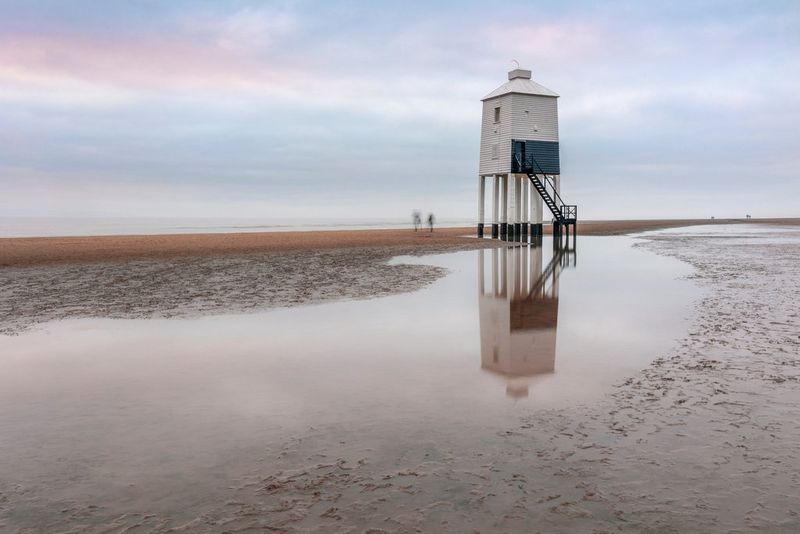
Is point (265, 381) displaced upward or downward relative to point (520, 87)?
downward

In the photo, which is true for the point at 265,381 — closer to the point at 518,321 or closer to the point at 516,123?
the point at 518,321

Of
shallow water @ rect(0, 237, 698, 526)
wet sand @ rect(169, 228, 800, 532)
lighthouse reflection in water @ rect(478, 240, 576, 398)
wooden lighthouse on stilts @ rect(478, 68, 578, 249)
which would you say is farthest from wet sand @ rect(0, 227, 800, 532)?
wooden lighthouse on stilts @ rect(478, 68, 578, 249)

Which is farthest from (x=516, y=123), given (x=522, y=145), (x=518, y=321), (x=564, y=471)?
(x=564, y=471)

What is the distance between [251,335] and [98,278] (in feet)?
42.7

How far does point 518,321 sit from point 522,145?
2940 cm

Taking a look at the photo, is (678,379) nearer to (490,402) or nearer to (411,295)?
(490,402)

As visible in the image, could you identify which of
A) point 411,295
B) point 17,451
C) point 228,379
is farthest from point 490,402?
point 411,295

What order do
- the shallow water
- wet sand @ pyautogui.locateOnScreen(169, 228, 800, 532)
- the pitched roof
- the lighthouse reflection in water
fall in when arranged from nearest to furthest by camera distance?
wet sand @ pyautogui.locateOnScreen(169, 228, 800, 532), the shallow water, the lighthouse reflection in water, the pitched roof

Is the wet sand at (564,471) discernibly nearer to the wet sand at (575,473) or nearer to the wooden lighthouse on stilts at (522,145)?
the wet sand at (575,473)

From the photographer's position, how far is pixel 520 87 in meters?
38.5

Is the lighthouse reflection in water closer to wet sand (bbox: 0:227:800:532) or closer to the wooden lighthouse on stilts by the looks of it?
wet sand (bbox: 0:227:800:532)

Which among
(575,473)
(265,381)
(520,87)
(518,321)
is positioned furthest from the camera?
(520,87)

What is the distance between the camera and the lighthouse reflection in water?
8445 millimetres

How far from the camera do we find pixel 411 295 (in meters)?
16.1
